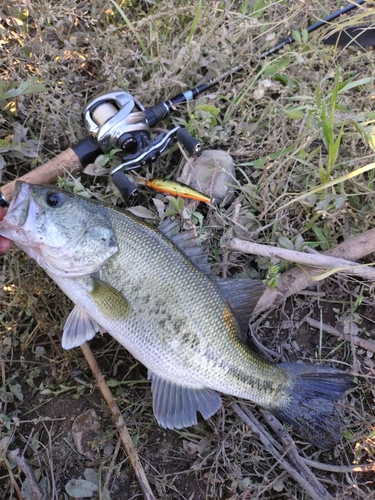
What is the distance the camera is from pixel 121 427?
8.08 feet

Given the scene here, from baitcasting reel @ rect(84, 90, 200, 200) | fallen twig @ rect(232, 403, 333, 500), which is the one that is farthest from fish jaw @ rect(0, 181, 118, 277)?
fallen twig @ rect(232, 403, 333, 500)

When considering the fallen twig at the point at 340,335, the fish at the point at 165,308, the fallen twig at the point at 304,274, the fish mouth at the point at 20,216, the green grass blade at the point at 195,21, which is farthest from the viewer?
the green grass blade at the point at 195,21

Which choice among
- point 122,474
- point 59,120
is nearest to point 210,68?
point 59,120

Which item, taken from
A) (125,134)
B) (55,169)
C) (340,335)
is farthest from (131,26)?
(340,335)

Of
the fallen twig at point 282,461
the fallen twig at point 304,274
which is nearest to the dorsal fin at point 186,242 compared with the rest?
the fallen twig at point 304,274

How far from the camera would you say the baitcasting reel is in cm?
261

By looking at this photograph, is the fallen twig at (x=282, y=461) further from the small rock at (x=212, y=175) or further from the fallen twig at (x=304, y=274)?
the small rock at (x=212, y=175)

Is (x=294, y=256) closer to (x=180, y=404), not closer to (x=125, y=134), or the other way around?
(x=180, y=404)

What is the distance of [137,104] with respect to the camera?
2746 millimetres

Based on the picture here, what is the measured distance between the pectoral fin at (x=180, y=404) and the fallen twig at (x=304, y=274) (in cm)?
62

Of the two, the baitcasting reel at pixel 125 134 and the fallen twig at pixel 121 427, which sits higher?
the baitcasting reel at pixel 125 134

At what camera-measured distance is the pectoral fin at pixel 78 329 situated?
7.79 feet

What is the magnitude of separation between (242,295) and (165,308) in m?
Answer: 0.46

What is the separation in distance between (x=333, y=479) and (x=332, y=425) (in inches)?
16.5
